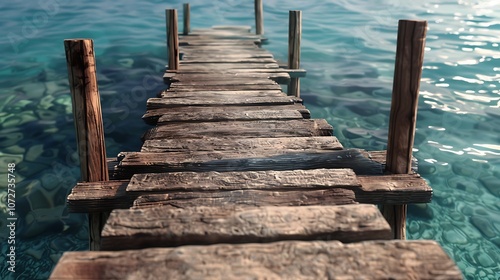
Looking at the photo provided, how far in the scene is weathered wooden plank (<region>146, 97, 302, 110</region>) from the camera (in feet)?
16.3

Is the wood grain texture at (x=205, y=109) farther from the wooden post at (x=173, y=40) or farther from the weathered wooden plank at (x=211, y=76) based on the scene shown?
the wooden post at (x=173, y=40)

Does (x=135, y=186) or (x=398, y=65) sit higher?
(x=398, y=65)

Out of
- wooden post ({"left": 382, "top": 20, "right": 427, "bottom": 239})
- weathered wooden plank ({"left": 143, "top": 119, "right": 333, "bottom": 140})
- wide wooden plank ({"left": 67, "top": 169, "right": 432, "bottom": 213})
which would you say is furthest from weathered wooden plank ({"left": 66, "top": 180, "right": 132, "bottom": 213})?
wooden post ({"left": 382, "top": 20, "right": 427, "bottom": 239})

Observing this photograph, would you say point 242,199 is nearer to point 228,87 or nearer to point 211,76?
point 228,87

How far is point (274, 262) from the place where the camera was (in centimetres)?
168

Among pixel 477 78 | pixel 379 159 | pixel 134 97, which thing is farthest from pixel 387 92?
pixel 379 159

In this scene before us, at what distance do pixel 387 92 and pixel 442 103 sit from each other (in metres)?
1.51

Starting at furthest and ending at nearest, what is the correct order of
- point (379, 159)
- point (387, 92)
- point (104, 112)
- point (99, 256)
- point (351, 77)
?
point (351, 77) < point (387, 92) < point (104, 112) < point (379, 159) < point (99, 256)

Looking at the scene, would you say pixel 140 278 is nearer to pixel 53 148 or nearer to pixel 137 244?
pixel 137 244

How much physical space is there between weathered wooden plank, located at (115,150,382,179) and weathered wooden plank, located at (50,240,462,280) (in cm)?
137

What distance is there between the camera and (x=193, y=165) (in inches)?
124

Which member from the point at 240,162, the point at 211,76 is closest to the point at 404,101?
the point at 240,162

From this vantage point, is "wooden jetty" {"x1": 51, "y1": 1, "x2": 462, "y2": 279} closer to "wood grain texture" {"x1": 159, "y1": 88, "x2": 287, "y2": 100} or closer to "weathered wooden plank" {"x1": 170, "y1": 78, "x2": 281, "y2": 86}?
"wood grain texture" {"x1": 159, "y1": 88, "x2": 287, "y2": 100}

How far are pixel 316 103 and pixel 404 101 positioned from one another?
24.4 feet
